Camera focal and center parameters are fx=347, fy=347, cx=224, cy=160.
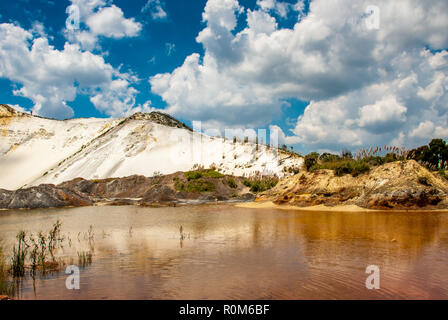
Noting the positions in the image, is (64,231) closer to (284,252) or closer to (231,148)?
(284,252)

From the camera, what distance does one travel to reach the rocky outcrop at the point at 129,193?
3631 cm

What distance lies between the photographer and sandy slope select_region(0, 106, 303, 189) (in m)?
68.8

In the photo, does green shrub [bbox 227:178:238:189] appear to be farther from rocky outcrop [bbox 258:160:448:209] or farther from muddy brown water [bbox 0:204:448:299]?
muddy brown water [bbox 0:204:448:299]

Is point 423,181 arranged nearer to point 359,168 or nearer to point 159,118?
point 359,168

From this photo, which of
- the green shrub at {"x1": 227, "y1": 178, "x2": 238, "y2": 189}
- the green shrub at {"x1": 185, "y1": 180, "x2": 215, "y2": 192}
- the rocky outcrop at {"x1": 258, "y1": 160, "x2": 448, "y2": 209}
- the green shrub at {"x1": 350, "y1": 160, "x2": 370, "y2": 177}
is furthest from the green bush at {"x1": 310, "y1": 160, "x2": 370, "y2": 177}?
the green shrub at {"x1": 227, "y1": 178, "x2": 238, "y2": 189}

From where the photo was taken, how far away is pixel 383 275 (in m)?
7.31

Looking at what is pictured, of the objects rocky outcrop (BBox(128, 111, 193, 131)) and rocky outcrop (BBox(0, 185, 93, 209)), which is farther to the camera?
rocky outcrop (BBox(128, 111, 193, 131))

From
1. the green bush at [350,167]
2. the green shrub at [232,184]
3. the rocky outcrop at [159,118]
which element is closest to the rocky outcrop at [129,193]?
the green shrub at [232,184]

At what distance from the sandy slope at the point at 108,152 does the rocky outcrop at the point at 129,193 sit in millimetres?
11942

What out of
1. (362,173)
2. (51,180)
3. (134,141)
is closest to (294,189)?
(362,173)

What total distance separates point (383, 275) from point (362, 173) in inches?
858

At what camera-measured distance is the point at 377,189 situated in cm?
2425

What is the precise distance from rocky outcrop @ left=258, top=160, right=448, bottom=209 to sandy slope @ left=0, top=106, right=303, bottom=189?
2755 cm

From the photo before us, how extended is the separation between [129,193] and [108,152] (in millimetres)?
29449
